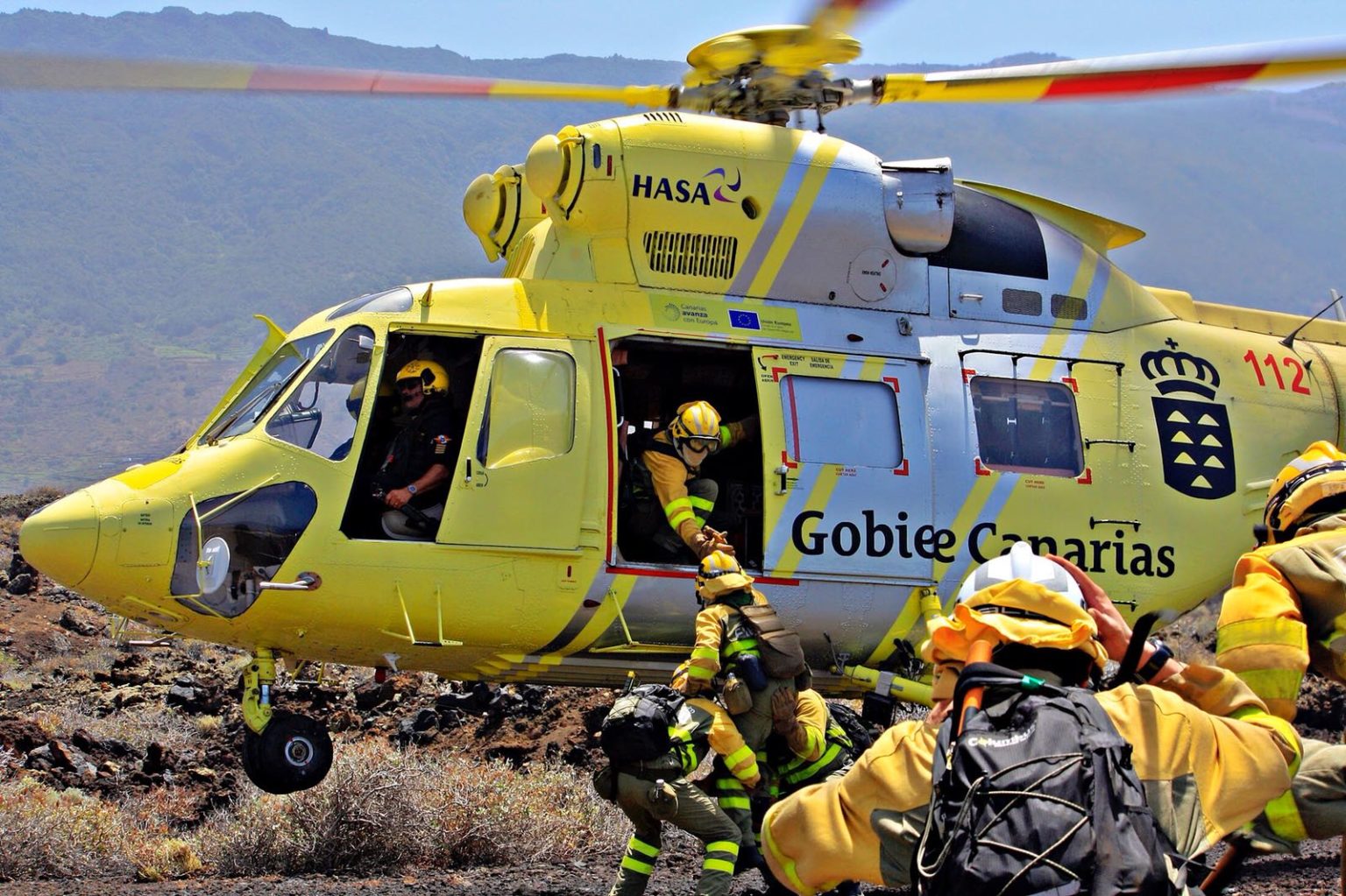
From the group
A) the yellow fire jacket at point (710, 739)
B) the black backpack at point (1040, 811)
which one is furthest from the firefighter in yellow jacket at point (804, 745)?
the black backpack at point (1040, 811)

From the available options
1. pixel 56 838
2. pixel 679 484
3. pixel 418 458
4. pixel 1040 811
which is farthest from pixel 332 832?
pixel 1040 811

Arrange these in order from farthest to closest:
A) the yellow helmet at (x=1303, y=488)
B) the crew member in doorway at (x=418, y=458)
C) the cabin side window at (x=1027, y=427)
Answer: the cabin side window at (x=1027, y=427)
the crew member in doorway at (x=418, y=458)
the yellow helmet at (x=1303, y=488)

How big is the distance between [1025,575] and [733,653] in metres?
3.74

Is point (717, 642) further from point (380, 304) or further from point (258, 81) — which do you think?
point (258, 81)

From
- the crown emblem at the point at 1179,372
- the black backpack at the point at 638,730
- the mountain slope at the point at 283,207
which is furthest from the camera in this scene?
the mountain slope at the point at 283,207

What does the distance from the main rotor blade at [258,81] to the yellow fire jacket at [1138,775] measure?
Answer: 4.85 metres

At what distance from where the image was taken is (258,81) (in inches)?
301

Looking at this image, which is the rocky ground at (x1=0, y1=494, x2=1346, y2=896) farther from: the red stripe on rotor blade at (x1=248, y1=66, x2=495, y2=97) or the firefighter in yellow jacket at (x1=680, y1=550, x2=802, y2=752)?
the red stripe on rotor blade at (x1=248, y1=66, x2=495, y2=97)

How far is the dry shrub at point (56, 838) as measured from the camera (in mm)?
7800

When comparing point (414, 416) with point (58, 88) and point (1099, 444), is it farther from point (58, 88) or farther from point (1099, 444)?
point (1099, 444)

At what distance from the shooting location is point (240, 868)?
26.5 ft

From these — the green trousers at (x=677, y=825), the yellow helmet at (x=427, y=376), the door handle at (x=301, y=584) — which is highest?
the yellow helmet at (x=427, y=376)

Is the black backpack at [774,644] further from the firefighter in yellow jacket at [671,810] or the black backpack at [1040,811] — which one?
the black backpack at [1040,811]

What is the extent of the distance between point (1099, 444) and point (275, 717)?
194 inches
